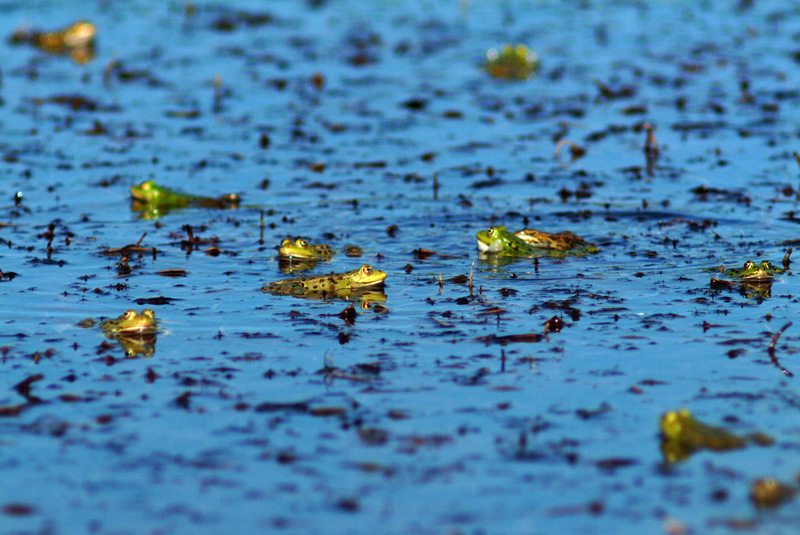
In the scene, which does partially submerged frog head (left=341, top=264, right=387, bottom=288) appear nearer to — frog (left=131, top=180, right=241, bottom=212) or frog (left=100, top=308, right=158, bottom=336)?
frog (left=100, top=308, right=158, bottom=336)

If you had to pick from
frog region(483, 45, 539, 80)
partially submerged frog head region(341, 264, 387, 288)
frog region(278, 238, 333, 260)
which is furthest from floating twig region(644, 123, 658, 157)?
frog region(483, 45, 539, 80)

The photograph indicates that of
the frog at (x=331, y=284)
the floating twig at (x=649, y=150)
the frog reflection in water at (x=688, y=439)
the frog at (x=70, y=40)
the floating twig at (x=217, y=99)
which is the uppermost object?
the frog at (x=70, y=40)

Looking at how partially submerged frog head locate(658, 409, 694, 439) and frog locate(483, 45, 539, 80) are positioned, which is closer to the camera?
partially submerged frog head locate(658, 409, 694, 439)

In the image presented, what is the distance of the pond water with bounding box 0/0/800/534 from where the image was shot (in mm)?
5445

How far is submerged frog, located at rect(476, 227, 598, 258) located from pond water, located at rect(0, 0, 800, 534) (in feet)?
0.74

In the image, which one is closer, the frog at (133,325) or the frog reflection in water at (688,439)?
the frog reflection in water at (688,439)

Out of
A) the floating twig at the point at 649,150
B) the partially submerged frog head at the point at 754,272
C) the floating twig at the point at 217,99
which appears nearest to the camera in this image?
the partially submerged frog head at the point at 754,272

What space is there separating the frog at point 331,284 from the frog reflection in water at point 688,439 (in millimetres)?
3724

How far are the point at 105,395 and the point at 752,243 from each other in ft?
23.1

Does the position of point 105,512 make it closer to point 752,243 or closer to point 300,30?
point 752,243

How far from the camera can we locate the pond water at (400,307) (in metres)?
5.45

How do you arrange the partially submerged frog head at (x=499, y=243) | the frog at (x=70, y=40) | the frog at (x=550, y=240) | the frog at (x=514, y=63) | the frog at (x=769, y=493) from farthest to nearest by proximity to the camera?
the frog at (x=70, y=40) → the frog at (x=514, y=63) → the frog at (x=550, y=240) → the partially submerged frog head at (x=499, y=243) → the frog at (x=769, y=493)

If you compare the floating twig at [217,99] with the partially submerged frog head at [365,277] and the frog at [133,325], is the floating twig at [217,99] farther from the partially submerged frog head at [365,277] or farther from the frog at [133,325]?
the frog at [133,325]

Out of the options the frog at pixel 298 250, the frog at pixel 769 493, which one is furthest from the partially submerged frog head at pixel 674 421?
the frog at pixel 298 250
